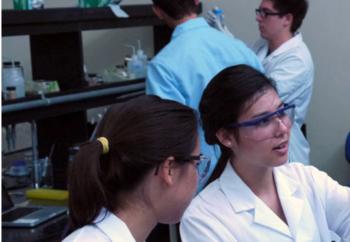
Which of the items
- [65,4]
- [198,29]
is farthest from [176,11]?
[65,4]

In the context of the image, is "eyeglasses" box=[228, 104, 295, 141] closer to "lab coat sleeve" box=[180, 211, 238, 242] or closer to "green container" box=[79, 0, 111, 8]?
"lab coat sleeve" box=[180, 211, 238, 242]

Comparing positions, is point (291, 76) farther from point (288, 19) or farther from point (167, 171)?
point (167, 171)

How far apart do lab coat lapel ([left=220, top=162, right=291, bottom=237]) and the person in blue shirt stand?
0.55 meters

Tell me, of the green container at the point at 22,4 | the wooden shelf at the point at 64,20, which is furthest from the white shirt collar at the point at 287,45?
the green container at the point at 22,4

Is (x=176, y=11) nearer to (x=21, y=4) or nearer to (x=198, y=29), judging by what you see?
(x=198, y=29)

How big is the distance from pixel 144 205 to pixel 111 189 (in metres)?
0.07

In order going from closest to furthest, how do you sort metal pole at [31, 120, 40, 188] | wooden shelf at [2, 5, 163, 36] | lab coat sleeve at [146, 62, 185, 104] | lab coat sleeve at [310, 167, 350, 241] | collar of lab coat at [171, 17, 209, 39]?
lab coat sleeve at [310, 167, 350, 241] < lab coat sleeve at [146, 62, 185, 104] < collar of lab coat at [171, 17, 209, 39] < wooden shelf at [2, 5, 163, 36] < metal pole at [31, 120, 40, 188]

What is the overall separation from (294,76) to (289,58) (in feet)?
0.32

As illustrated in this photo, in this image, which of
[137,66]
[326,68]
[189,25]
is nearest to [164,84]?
[189,25]

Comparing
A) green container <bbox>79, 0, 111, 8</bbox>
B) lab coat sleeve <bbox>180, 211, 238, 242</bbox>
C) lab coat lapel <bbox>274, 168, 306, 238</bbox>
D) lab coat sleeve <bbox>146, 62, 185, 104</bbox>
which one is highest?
green container <bbox>79, 0, 111, 8</bbox>

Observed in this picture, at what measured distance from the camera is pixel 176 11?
2.33 meters

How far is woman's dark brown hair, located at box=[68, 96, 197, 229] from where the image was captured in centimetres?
115

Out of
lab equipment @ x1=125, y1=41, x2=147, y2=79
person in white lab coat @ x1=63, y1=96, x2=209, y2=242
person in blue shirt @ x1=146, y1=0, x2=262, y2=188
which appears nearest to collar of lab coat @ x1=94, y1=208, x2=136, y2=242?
person in white lab coat @ x1=63, y1=96, x2=209, y2=242

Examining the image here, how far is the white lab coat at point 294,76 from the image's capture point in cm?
259
